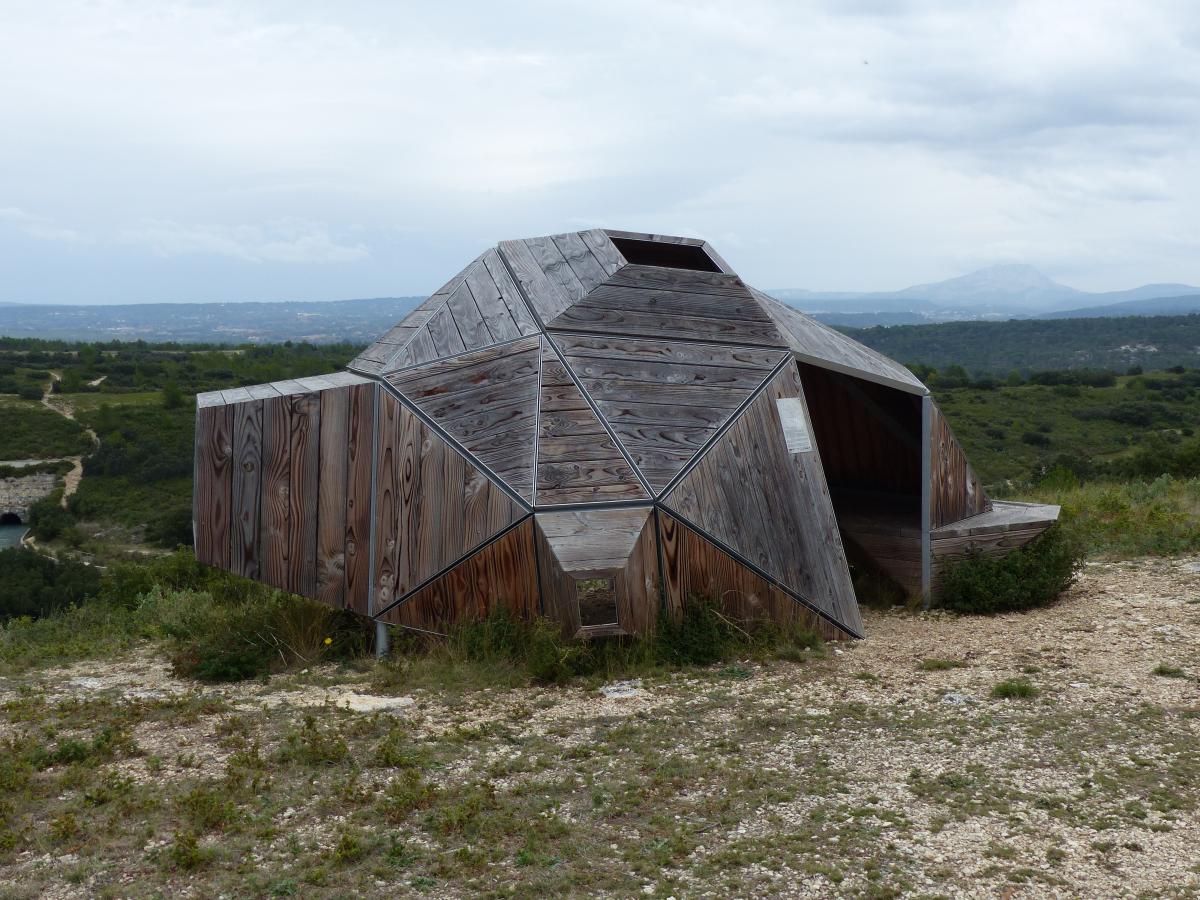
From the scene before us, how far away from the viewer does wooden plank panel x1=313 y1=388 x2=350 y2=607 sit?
8.17 m

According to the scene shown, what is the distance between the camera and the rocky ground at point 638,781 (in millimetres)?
4605

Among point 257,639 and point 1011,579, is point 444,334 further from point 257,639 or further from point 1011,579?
point 1011,579

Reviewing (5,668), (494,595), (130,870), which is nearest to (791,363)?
(494,595)

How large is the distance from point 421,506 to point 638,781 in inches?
124

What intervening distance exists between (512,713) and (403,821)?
1.66 metres

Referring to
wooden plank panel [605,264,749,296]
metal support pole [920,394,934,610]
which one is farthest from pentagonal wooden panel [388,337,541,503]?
metal support pole [920,394,934,610]

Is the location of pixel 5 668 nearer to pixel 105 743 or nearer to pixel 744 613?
pixel 105 743

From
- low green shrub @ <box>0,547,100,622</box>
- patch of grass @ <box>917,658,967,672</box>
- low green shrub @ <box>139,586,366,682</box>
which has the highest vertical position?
patch of grass @ <box>917,658,967,672</box>

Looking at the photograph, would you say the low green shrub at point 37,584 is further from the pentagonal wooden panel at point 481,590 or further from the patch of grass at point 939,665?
the patch of grass at point 939,665

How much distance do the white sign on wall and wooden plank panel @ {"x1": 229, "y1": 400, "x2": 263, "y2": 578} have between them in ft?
13.3

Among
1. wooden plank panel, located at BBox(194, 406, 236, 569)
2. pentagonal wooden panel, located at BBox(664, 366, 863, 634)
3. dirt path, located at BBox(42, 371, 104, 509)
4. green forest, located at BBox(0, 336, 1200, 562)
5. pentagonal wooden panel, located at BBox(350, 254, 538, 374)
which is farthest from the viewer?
dirt path, located at BBox(42, 371, 104, 509)

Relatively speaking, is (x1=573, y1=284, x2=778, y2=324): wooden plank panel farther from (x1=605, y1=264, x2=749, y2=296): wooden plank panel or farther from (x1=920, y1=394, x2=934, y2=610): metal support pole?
(x1=920, y1=394, x2=934, y2=610): metal support pole

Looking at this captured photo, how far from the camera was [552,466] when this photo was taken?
25.8ft

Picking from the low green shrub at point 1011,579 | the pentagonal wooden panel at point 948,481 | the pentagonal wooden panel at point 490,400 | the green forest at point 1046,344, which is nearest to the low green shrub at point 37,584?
the pentagonal wooden panel at point 490,400
